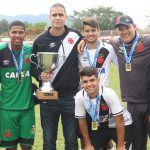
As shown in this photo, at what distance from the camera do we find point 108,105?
4844mm

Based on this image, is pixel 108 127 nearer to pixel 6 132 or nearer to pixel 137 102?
pixel 137 102

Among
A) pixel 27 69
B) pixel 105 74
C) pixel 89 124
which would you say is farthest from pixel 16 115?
pixel 105 74

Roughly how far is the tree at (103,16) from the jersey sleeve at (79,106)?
55.4 m

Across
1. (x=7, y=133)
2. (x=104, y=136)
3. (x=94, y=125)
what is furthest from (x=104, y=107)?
(x=7, y=133)

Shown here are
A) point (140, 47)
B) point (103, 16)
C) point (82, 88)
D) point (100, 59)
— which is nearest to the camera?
point (140, 47)

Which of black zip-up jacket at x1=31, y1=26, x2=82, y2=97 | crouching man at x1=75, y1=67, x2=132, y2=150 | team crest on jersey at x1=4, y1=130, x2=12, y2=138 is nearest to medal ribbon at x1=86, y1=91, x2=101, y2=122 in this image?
crouching man at x1=75, y1=67, x2=132, y2=150

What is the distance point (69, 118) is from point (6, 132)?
856 mm

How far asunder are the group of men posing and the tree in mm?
55076

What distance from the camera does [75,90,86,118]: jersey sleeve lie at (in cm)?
486

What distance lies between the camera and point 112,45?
17.0 feet

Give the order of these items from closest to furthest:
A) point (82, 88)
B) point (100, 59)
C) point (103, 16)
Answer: point (100, 59)
point (82, 88)
point (103, 16)

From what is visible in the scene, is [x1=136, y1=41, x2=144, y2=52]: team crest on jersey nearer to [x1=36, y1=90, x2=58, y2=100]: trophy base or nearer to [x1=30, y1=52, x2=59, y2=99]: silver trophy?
[x1=30, y1=52, x2=59, y2=99]: silver trophy

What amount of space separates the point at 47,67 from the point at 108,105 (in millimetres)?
961

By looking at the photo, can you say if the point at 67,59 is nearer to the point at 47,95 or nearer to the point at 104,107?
the point at 47,95
